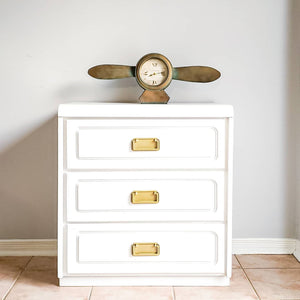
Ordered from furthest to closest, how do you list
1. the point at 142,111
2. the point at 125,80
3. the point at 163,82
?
the point at 125,80
the point at 163,82
the point at 142,111

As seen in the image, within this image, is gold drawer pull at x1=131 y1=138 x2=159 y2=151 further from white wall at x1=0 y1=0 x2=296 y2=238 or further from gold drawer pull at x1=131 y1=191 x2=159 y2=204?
white wall at x1=0 y1=0 x2=296 y2=238

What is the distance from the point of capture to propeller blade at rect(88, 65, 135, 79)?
7.74 ft

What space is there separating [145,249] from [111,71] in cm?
86

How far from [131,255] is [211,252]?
34cm

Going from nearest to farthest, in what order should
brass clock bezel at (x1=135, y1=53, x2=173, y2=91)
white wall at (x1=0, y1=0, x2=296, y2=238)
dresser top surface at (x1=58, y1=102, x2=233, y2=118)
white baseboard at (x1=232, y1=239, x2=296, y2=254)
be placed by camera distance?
1. dresser top surface at (x1=58, y1=102, x2=233, y2=118)
2. brass clock bezel at (x1=135, y1=53, x2=173, y2=91)
3. white wall at (x1=0, y1=0, x2=296, y2=238)
4. white baseboard at (x1=232, y1=239, x2=296, y2=254)

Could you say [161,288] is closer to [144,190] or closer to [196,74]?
[144,190]

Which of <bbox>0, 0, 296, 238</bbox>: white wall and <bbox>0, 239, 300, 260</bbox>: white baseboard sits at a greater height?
<bbox>0, 0, 296, 238</bbox>: white wall

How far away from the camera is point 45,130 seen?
253 centimetres

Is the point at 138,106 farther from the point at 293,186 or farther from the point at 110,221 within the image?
the point at 293,186

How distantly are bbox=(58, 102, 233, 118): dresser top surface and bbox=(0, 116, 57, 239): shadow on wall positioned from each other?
1.70 ft

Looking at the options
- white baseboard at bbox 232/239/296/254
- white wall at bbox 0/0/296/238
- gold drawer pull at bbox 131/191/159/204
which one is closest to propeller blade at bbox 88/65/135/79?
white wall at bbox 0/0/296/238

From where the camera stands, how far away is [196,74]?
2.39m

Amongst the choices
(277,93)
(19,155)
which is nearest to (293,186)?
(277,93)

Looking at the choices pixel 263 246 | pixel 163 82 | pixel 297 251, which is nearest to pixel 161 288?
pixel 263 246
